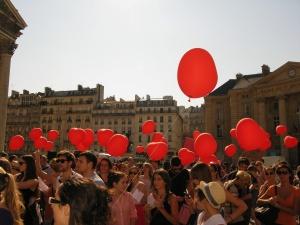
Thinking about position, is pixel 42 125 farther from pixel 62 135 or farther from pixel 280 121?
pixel 280 121

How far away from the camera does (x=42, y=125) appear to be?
78375 millimetres

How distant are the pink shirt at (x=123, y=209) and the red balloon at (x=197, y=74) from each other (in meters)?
3.01

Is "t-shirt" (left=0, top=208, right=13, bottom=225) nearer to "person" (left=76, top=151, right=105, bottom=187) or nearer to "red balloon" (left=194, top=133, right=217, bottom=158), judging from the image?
"person" (left=76, top=151, right=105, bottom=187)

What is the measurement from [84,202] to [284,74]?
49091 mm

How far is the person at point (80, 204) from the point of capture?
2461 millimetres

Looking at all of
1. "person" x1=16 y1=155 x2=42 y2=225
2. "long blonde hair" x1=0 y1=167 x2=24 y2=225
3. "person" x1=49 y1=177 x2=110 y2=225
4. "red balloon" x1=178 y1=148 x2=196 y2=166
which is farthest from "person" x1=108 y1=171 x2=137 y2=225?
"red balloon" x1=178 y1=148 x2=196 y2=166

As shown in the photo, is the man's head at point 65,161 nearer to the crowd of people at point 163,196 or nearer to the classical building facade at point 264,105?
the crowd of people at point 163,196

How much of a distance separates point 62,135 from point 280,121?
152 feet

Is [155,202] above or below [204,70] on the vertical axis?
below

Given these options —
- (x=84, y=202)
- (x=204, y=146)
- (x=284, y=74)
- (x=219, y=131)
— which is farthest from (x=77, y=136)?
(x=219, y=131)

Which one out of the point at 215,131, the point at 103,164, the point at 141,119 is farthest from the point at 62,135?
the point at 103,164

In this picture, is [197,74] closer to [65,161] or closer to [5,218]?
[65,161]

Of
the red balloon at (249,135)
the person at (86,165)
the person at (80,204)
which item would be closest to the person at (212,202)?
the person at (80,204)

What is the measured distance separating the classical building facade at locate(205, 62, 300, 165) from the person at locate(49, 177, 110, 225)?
45.6 m
